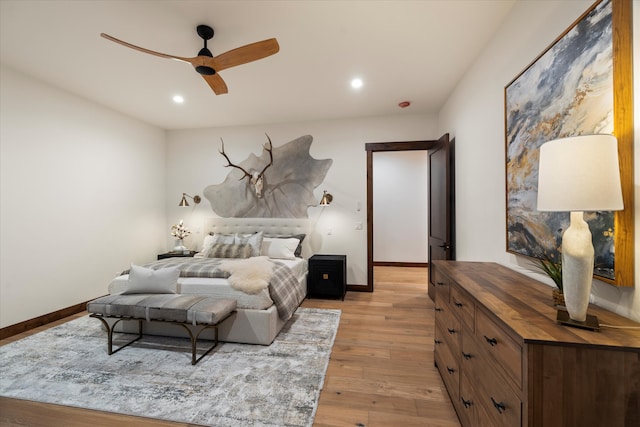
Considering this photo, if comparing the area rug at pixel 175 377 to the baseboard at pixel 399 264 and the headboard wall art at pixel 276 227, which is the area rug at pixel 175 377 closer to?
the headboard wall art at pixel 276 227

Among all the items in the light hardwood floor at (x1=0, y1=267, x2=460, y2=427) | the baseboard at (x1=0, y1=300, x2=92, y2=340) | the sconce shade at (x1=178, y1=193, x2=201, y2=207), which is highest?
the sconce shade at (x1=178, y1=193, x2=201, y2=207)

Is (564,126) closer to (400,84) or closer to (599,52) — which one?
(599,52)

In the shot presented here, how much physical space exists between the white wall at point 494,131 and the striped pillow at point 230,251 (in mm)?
2842

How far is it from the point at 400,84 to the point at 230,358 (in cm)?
350

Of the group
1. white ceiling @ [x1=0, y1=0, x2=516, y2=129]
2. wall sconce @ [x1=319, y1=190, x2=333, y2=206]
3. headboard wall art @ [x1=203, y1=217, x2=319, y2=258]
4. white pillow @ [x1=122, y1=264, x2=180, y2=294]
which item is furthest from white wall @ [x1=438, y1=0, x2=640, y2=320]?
white pillow @ [x1=122, y1=264, x2=180, y2=294]

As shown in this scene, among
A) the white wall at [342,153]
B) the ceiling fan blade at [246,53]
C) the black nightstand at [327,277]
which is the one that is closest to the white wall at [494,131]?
the white wall at [342,153]

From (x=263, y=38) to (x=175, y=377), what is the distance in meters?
2.96

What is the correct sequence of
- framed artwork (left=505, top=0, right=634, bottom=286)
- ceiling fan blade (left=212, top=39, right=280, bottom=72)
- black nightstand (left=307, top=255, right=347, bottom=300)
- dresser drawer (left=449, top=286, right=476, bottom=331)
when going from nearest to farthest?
framed artwork (left=505, top=0, right=634, bottom=286) → dresser drawer (left=449, top=286, right=476, bottom=331) → ceiling fan blade (left=212, top=39, right=280, bottom=72) → black nightstand (left=307, top=255, right=347, bottom=300)

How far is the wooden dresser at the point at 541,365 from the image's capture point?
840 millimetres

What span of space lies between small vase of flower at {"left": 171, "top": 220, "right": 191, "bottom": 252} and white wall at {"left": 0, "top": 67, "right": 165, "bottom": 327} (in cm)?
50

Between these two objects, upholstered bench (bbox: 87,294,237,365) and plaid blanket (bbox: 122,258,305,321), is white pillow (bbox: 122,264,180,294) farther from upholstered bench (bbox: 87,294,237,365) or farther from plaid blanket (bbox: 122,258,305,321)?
plaid blanket (bbox: 122,258,305,321)

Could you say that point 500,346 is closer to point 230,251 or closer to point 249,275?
point 249,275

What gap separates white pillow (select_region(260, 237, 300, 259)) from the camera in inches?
157

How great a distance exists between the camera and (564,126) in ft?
4.56
